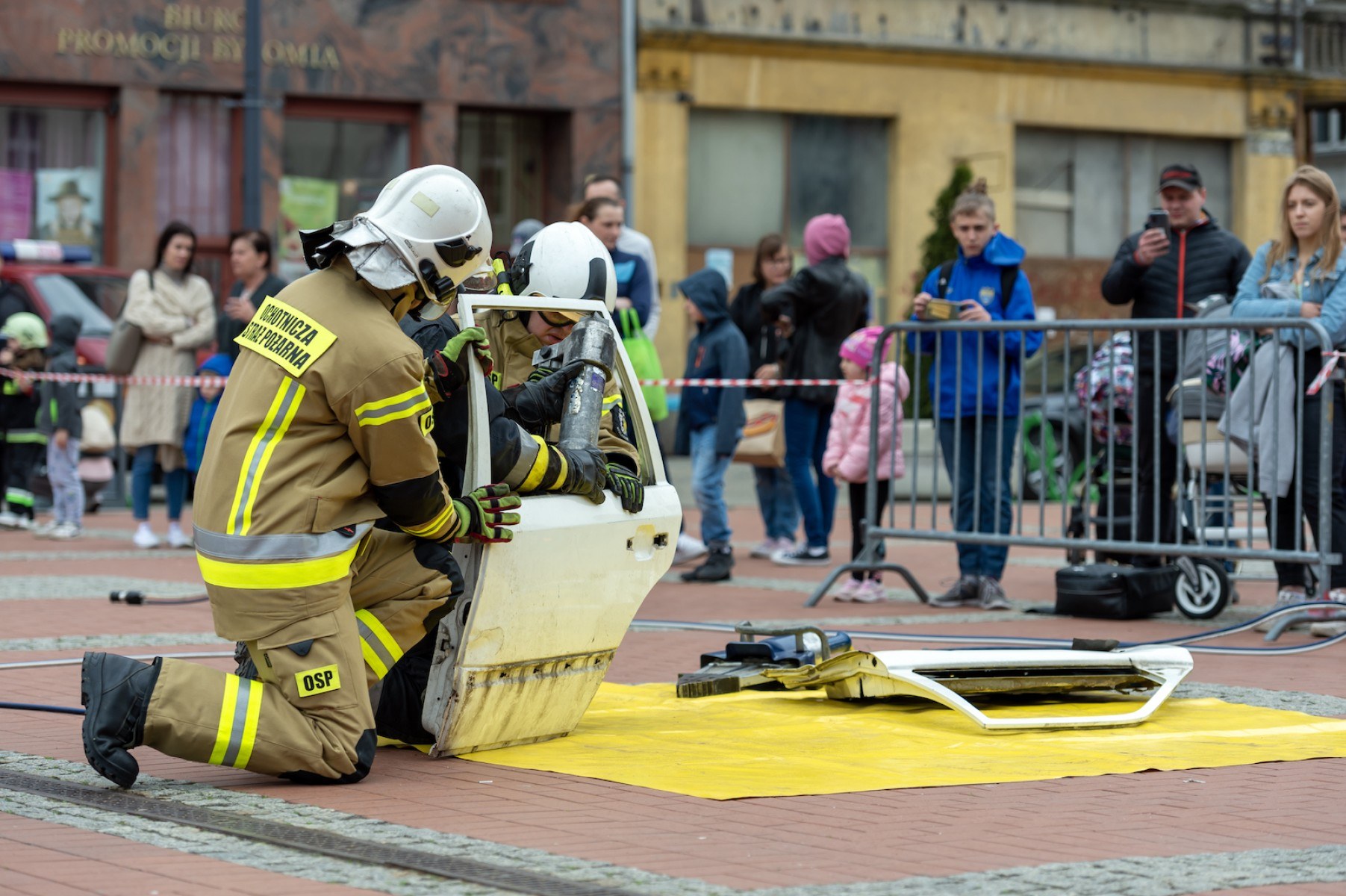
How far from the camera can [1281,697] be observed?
7434 mm

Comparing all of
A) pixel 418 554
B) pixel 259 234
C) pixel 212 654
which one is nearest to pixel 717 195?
pixel 259 234

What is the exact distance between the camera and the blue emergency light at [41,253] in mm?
18516

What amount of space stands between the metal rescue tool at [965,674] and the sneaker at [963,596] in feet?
10.9

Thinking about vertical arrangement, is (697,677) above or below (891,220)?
below

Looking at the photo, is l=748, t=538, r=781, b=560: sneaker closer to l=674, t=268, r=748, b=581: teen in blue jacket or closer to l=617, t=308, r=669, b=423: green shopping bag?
l=674, t=268, r=748, b=581: teen in blue jacket

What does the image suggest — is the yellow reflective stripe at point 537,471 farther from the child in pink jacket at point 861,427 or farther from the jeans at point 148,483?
the jeans at point 148,483

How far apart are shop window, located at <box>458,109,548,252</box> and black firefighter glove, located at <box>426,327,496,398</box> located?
2051 cm

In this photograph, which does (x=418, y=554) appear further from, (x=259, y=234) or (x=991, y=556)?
(x=259, y=234)

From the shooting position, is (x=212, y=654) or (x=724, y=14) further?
(x=724, y=14)

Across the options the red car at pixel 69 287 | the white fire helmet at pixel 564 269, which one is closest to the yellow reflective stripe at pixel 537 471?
the white fire helmet at pixel 564 269

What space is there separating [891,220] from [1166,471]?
18.3 meters

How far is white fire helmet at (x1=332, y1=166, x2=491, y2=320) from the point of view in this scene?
571cm

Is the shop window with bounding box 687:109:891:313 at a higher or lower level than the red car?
higher

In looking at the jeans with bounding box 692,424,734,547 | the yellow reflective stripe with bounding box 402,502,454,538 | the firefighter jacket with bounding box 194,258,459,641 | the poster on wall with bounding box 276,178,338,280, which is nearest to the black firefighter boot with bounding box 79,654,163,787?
the firefighter jacket with bounding box 194,258,459,641
